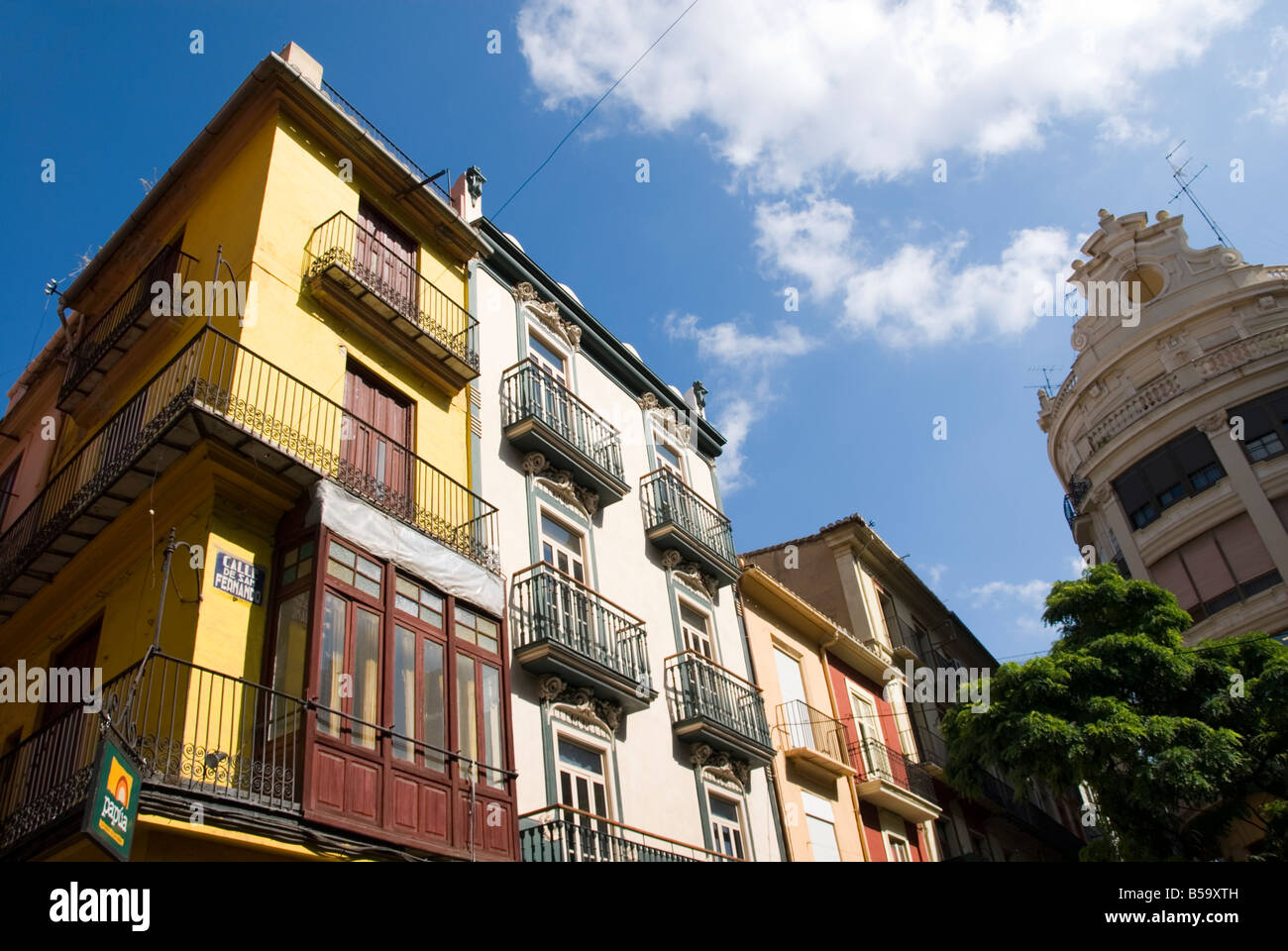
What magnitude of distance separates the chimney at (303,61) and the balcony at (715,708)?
1053 centimetres

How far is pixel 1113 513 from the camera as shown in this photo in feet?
103

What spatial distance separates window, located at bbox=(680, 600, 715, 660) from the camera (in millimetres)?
17984

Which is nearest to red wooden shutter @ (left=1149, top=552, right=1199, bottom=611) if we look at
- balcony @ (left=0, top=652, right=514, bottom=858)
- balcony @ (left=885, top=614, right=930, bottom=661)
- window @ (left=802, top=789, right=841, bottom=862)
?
balcony @ (left=885, top=614, right=930, bottom=661)

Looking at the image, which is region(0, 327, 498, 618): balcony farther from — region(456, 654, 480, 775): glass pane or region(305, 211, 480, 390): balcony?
region(305, 211, 480, 390): balcony

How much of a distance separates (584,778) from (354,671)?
4618 mm

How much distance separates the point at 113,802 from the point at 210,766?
1.64 meters

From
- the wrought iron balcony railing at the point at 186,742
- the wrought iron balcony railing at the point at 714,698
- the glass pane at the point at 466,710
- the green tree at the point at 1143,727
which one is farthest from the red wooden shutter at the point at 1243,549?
the wrought iron balcony railing at the point at 186,742

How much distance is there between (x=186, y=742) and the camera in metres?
8.80

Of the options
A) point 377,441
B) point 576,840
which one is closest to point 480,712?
point 576,840

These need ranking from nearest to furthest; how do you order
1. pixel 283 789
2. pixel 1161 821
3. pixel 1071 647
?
pixel 283 789 < pixel 1161 821 < pixel 1071 647

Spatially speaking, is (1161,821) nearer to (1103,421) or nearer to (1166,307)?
(1103,421)

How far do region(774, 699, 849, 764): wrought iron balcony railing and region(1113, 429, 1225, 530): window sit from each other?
49.2 ft

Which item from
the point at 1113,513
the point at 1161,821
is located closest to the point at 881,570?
the point at 1113,513
